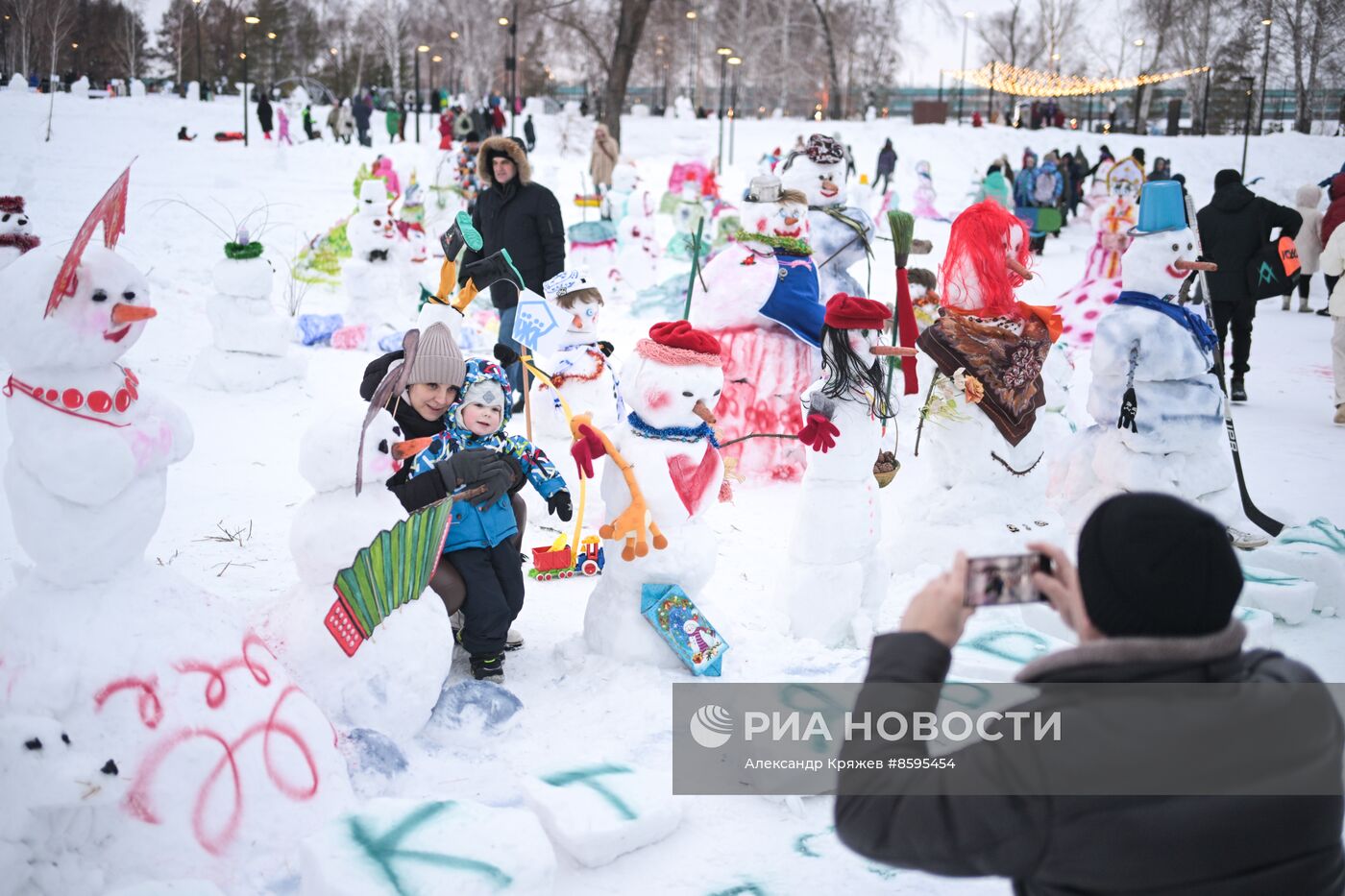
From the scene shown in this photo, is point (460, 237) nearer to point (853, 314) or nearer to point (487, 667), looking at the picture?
point (853, 314)

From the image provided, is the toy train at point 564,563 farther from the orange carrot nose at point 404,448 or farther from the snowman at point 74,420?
the snowman at point 74,420

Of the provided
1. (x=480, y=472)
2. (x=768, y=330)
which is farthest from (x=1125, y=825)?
(x=768, y=330)

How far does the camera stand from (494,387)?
152 inches

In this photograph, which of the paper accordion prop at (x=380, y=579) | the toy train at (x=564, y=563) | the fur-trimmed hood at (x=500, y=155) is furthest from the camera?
the fur-trimmed hood at (x=500, y=155)

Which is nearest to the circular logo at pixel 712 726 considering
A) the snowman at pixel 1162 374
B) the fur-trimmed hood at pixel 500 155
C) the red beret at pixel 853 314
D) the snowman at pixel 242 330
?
the red beret at pixel 853 314

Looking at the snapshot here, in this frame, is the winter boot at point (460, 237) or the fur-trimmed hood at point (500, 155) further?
the fur-trimmed hood at point (500, 155)

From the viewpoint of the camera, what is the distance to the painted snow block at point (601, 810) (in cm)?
287

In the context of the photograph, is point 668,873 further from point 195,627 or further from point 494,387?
point 494,387

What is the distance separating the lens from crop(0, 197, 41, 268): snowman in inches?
230

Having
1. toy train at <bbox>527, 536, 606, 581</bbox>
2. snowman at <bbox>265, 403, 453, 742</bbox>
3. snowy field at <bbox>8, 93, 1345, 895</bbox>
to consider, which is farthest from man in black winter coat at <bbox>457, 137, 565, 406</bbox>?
snowman at <bbox>265, 403, 453, 742</bbox>

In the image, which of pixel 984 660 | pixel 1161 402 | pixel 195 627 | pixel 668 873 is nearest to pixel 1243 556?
pixel 1161 402

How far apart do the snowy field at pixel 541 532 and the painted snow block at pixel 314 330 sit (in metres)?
0.27

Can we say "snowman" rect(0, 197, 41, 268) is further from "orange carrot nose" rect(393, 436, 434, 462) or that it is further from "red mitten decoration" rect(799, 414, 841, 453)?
"red mitten decoration" rect(799, 414, 841, 453)

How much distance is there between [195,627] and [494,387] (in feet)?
4.39
